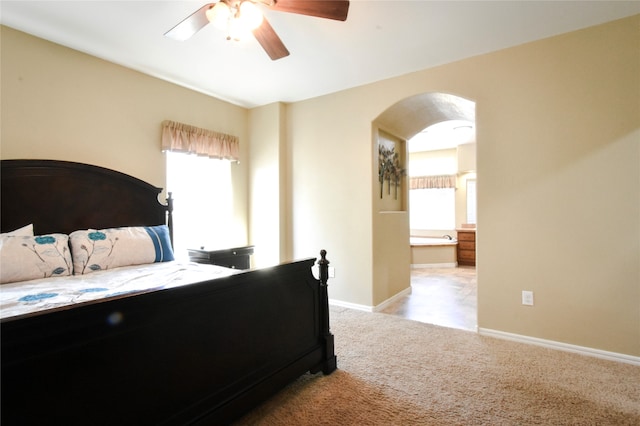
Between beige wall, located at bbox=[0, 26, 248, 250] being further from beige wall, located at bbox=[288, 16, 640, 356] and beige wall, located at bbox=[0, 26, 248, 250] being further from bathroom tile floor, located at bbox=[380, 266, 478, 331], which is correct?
bathroom tile floor, located at bbox=[380, 266, 478, 331]

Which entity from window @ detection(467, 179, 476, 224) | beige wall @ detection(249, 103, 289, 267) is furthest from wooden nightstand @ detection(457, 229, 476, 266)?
beige wall @ detection(249, 103, 289, 267)

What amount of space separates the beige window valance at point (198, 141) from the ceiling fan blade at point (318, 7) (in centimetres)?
211

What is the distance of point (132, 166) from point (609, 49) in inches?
166

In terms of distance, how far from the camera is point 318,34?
254cm

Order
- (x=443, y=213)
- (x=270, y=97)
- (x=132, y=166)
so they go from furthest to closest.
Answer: (x=443, y=213) < (x=270, y=97) < (x=132, y=166)

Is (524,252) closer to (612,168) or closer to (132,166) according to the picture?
(612,168)

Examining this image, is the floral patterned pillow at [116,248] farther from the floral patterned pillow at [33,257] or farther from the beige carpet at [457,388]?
the beige carpet at [457,388]

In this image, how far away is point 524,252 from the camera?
8.95 feet

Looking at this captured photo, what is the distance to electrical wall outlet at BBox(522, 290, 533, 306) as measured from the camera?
2703 mm

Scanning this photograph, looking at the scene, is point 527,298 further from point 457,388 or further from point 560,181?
point 457,388

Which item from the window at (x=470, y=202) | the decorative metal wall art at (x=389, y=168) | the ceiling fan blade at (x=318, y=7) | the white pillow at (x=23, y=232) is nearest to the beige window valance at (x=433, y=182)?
the window at (x=470, y=202)

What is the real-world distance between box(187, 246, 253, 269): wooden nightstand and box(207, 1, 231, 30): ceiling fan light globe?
224 centimetres

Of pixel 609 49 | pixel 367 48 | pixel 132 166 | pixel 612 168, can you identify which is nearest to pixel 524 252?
pixel 612 168

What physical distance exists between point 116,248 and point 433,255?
18.1 ft
